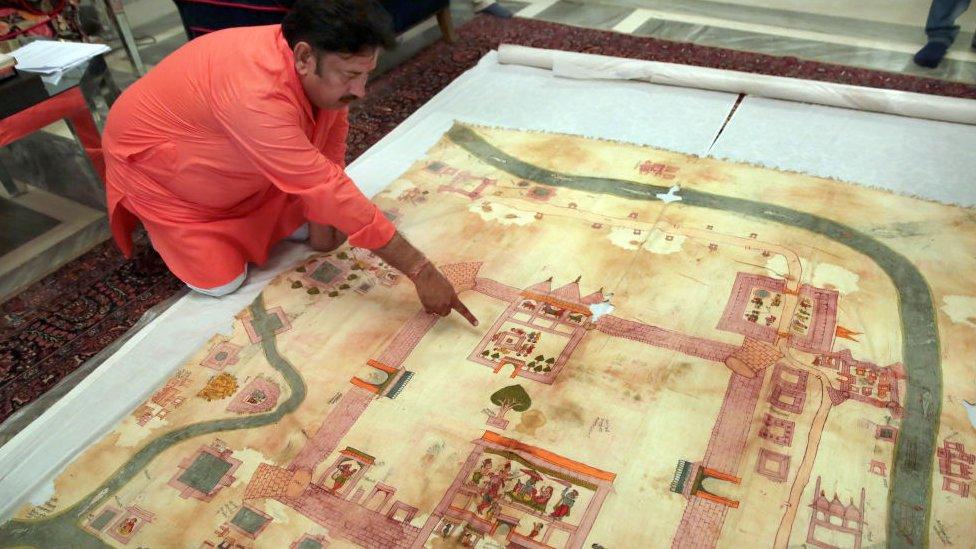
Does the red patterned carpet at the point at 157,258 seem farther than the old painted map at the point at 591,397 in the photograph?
Yes

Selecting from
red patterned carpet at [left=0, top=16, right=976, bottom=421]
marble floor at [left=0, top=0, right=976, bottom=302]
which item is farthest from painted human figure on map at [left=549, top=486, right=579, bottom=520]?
marble floor at [left=0, top=0, right=976, bottom=302]

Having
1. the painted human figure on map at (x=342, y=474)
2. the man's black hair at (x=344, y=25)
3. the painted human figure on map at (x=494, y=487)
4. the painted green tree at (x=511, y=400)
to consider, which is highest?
the man's black hair at (x=344, y=25)

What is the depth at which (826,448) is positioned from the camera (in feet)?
4.78

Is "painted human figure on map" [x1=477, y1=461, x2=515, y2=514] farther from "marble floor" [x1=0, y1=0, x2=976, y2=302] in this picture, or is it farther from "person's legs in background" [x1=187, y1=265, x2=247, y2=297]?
"marble floor" [x1=0, y1=0, x2=976, y2=302]

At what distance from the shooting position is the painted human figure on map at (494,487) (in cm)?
140

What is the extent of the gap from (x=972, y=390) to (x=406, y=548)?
135 cm

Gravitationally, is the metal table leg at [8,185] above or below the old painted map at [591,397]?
above

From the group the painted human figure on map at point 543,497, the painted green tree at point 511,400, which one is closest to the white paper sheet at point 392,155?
the painted green tree at point 511,400

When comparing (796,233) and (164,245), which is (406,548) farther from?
(796,233)

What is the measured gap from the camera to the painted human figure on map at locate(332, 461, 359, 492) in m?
1.45

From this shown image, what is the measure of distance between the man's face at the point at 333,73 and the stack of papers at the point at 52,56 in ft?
3.45

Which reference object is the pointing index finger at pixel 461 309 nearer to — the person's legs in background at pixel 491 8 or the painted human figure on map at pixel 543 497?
the painted human figure on map at pixel 543 497

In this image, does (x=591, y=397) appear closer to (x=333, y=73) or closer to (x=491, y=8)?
(x=333, y=73)

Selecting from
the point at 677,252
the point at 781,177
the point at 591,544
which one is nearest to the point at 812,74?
the point at 781,177
